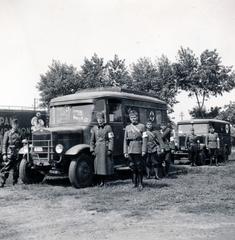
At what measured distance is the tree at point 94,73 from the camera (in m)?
42.3

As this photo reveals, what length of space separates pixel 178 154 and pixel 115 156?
26.9ft

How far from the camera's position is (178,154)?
19688 millimetres

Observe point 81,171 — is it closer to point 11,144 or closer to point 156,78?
point 11,144

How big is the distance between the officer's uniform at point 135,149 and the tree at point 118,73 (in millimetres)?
32406

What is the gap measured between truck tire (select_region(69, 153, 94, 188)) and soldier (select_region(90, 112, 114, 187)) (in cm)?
29

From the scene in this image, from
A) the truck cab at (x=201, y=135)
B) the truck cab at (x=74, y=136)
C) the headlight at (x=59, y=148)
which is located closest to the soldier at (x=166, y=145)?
the truck cab at (x=74, y=136)

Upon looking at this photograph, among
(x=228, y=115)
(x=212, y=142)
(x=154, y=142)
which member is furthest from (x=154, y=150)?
(x=228, y=115)

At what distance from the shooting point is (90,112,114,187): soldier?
1049 cm

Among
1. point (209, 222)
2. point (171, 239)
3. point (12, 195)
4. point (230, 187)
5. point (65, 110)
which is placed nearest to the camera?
point (171, 239)

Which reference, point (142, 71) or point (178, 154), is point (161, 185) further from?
point (142, 71)

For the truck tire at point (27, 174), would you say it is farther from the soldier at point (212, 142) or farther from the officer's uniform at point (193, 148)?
the soldier at point (212, 142)

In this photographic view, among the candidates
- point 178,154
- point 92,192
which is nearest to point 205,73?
point 178,154

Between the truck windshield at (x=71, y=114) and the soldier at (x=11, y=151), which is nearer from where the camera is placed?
the soldier at (x=11, y=151)

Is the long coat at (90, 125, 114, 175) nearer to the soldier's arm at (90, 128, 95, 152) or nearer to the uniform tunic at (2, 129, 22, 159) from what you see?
the soldier's arm at (90, 128, 95, 152)
